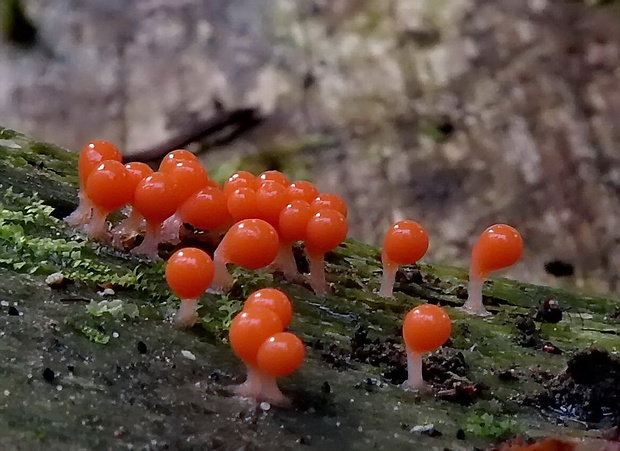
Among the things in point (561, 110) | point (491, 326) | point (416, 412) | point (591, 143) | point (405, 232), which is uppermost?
point (561, 110)

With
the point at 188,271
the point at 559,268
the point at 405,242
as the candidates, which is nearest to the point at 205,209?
the point at 188,271

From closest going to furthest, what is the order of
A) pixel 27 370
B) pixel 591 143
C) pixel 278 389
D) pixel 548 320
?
1. pixel 27 370
2. pixel 278 389
3. pixel 548 320
4. pixel 591 143

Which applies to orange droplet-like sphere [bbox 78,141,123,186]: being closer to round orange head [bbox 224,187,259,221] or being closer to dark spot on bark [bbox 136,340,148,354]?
round orange head [bbox 224,187,259,221]

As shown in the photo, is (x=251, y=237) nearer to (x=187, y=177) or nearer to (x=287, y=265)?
(x=187, y=177)

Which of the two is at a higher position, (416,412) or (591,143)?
(591,143)

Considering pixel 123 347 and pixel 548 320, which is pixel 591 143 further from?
pixel 123 347

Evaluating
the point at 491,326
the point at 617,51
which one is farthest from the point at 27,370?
the point at 617,51

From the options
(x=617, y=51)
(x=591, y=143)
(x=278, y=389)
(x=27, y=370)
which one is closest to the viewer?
(x=27, y=370)
